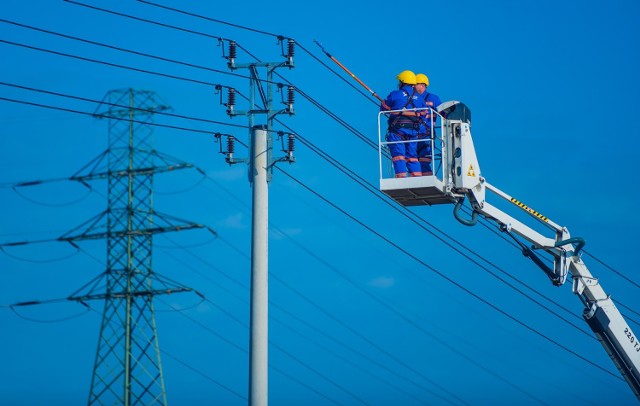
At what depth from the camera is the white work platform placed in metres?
26.2

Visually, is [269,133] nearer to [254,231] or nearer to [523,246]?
[254,231]

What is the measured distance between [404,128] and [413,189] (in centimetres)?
160

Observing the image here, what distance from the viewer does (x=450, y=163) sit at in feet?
90.5

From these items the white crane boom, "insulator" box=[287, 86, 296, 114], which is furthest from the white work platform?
"insulator" box=[287, 86, 296, 114]

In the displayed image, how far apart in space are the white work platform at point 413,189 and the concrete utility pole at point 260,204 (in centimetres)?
305

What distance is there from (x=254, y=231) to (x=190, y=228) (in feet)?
53.9

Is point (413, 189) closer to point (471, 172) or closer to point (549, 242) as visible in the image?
point (471, 172)

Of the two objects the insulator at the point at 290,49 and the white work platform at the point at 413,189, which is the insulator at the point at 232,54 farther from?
the white work platform at the point at 413,189

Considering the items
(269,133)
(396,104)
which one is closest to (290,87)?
(269,133)

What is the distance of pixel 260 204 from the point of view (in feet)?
90.6

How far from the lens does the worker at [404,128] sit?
88.0 feet

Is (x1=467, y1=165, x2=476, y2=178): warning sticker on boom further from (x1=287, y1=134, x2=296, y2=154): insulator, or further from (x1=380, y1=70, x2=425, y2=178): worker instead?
(x1=287, y1=134, x2=296, y2=154): insulator

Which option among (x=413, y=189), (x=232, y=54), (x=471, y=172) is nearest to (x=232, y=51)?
(x=232, y=54)

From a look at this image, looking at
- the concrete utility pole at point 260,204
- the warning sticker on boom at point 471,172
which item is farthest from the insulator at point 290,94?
the warning sticker on boom at point 471,172
